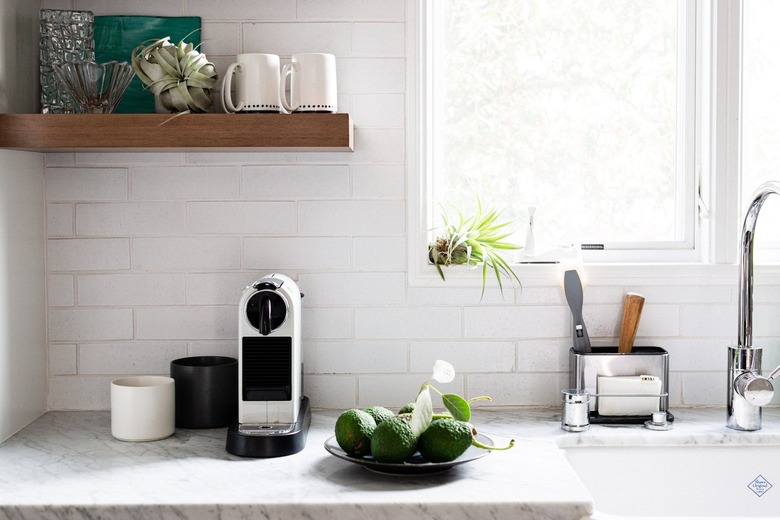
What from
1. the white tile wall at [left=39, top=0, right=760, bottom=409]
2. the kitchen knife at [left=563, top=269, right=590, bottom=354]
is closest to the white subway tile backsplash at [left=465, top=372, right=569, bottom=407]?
the white tile wall at [left=39, top=0, right=760, bottom=409]

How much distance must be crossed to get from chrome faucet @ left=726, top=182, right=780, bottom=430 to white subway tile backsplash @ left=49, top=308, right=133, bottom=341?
136cm

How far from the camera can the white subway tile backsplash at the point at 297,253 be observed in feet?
6.41

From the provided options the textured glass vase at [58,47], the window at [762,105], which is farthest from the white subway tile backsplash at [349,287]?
the window at [762,105]

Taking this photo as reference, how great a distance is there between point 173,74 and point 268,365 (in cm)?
64

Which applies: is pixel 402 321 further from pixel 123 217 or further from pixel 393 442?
pixel 123 217

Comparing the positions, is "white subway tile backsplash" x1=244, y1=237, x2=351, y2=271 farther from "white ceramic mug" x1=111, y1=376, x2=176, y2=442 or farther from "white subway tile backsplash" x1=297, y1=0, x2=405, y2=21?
"white subway tile backsplash" x1=297, y1=0, x2=405, y2=21

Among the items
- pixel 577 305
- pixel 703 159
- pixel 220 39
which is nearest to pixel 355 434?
pixel 577 305

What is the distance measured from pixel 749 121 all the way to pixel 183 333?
147 cm

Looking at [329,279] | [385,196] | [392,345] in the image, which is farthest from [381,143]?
[392,345]

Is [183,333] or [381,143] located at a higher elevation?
[381,143]

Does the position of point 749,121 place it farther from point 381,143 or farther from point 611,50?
point 381,143

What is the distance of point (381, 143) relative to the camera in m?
1.95

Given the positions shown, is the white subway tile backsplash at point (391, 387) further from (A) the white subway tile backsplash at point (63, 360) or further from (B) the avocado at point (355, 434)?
(A) the white subway tile backsplash at point (63, 360)

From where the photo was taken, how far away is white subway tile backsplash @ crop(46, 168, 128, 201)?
76.2 inches
